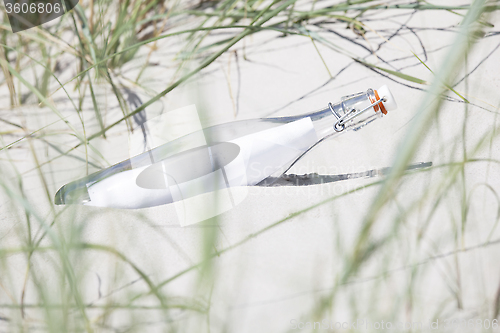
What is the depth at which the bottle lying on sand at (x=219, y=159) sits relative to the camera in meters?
0.40

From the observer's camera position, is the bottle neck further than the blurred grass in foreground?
Yes

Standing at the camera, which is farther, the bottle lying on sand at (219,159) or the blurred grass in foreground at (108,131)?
the bottle lying on sand at (219,159)

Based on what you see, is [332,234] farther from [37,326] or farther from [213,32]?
[213,32]

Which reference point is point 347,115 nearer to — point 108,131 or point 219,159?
point 219,159

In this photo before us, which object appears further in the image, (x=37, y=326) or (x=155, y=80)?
(x=155, y=80)

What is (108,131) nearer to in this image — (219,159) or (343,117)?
(219,159)

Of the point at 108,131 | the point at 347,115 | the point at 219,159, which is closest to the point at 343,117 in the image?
the point at 347,115

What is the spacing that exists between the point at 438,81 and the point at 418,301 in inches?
8.0

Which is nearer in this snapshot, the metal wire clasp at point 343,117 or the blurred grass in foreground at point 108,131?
the blurred grass in foreground at point 108,131

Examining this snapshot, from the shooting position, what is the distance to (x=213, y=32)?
58 centimetres

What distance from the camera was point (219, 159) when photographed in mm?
423

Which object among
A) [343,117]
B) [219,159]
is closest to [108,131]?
[219,159]

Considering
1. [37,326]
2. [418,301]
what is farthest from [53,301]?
[418,301]

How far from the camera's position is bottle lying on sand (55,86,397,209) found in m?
0.40
